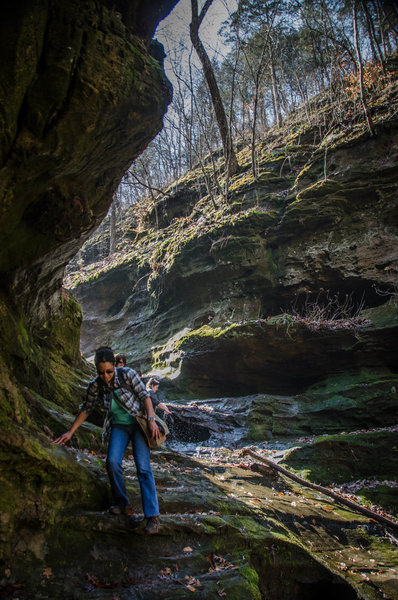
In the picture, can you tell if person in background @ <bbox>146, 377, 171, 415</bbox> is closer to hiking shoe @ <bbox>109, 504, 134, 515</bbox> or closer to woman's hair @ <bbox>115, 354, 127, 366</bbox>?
woman's hair @ <bbox>115, 354, 127, 366</bbox>

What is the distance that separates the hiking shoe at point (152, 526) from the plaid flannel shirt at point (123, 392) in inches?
38.5

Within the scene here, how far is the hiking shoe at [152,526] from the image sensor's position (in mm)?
3414

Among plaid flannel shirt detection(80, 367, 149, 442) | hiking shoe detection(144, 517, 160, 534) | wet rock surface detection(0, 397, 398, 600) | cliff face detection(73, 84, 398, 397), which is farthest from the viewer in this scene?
cliff face detection(73, 84, 398, 397)

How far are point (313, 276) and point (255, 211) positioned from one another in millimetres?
4067

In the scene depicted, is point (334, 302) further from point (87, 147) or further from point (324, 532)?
point (87, 147)

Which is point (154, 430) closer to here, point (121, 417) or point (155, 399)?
point (121, 417)

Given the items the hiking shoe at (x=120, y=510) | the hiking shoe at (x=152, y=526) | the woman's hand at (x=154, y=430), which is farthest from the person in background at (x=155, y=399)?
the hiking shoe at (x=152, y=526)

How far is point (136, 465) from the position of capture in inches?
137

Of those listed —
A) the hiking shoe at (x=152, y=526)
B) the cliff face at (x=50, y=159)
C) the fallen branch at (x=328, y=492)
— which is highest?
the cliff face at (x=50, y=159)

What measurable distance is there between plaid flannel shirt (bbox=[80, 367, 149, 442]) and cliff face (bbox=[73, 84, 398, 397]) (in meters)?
9.91

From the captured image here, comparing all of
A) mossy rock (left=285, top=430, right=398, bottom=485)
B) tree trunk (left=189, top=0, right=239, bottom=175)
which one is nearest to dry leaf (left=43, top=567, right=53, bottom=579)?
mossy rock (left=285, top=430, right=398, bottom=485)

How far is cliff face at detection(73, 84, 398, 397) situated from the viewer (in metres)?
13.1

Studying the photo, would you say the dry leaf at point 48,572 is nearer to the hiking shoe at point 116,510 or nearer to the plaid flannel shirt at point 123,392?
the hiking shoe at point 116,510

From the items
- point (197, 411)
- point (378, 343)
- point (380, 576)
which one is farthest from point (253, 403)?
point (380, 576)
